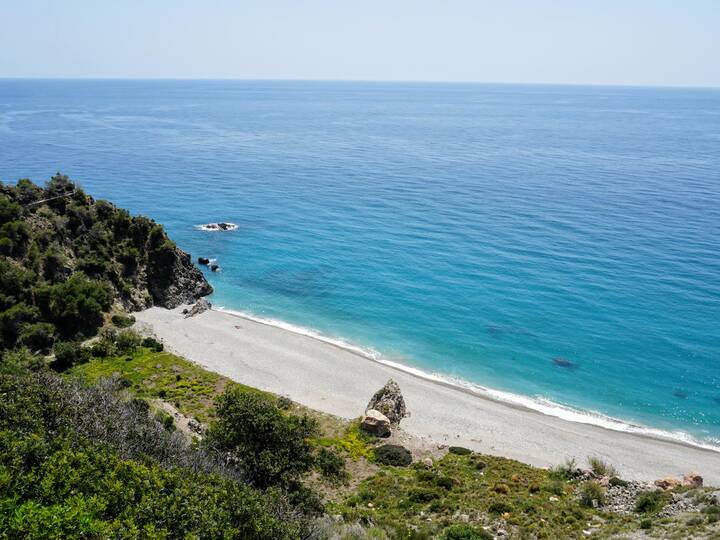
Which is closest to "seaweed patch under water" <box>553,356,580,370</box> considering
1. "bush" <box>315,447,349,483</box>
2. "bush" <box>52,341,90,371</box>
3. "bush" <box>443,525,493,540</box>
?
"bush" <box>315,447,349,483</box>

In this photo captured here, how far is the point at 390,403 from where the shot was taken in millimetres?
50125

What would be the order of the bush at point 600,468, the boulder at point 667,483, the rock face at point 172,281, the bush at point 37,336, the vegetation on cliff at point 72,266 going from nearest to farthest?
the boulder at point 667,483 → the bush at point 600,468 → the bush at point 37,336 → the vegetation on cliff at point 72,266 → the rock face at point 172,281

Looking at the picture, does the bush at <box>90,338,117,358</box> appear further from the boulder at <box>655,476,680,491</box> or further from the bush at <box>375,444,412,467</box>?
the boulder at <box>655,476,680,491</box>

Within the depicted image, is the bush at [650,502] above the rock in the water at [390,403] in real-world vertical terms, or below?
above

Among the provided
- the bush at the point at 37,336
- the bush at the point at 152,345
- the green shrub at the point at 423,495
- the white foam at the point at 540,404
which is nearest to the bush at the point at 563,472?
the green shrub at the point at 423,495

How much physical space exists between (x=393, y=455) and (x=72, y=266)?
44975mm

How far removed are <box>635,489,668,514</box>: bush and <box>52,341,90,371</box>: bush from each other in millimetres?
49281

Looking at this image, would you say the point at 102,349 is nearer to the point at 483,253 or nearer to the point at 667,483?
the point at 667,483

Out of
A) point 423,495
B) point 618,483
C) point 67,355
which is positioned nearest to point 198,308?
point 67,355

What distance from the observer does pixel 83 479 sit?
25031mm

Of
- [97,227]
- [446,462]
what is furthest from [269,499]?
[97,227]

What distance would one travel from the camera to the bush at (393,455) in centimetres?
4256

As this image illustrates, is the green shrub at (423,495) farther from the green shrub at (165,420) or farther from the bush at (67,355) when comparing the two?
the bush at (67,355)

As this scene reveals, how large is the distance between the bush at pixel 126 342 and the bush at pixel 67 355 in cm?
333
